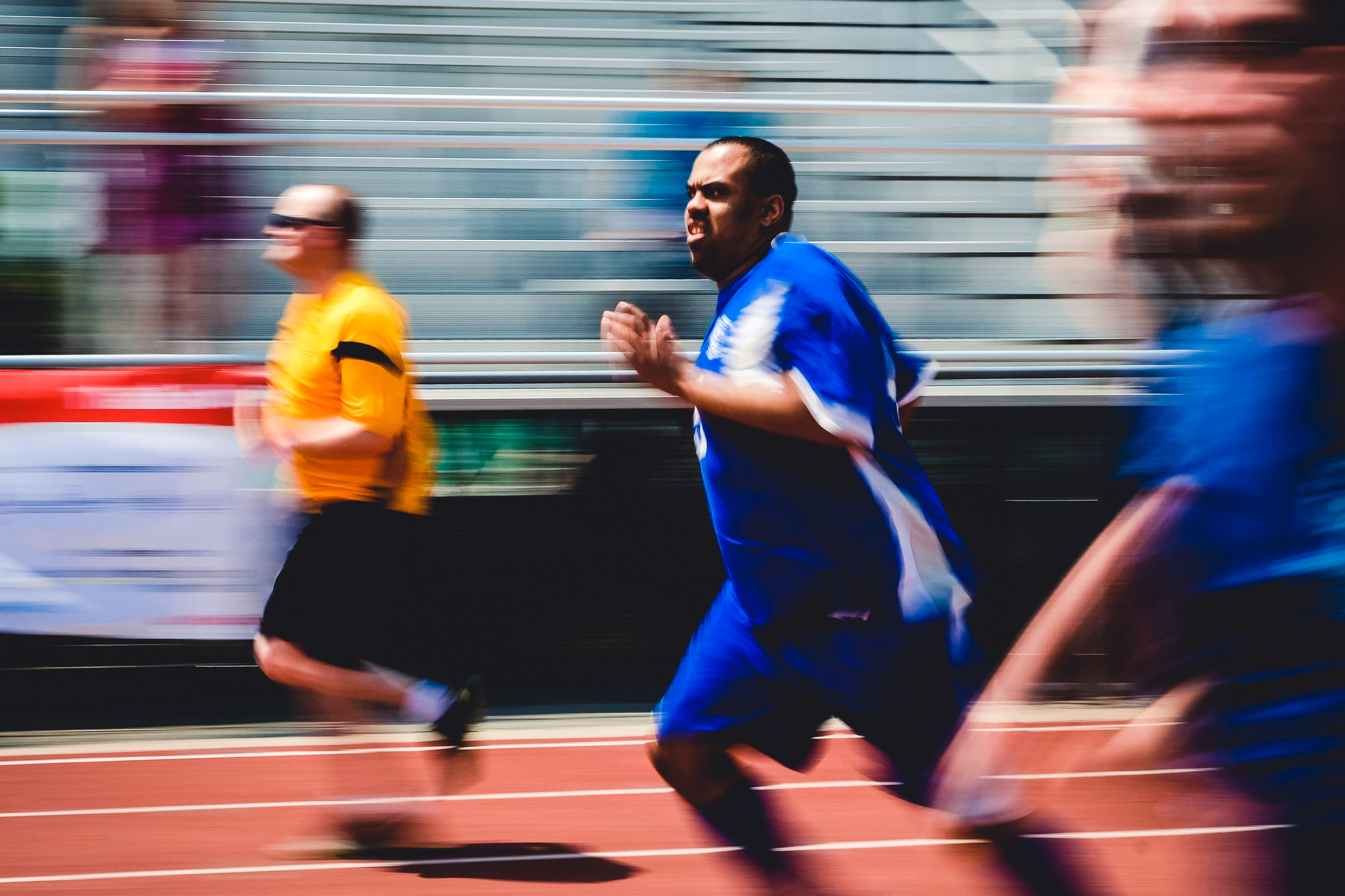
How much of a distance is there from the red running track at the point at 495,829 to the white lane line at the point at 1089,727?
4.10 feet

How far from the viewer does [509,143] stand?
205 inches

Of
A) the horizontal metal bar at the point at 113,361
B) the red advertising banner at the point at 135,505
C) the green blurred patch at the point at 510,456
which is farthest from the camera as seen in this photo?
the green blurred patch at the point at 510,456

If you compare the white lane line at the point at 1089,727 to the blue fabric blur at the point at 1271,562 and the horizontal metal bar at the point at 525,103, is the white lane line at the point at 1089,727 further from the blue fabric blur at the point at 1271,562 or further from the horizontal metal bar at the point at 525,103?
the horizontal metal bar at the point at 525,103

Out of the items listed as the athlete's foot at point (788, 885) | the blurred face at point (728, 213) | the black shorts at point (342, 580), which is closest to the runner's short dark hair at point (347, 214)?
the black shorts at point (342, 580)

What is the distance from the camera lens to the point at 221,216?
5.02 metres

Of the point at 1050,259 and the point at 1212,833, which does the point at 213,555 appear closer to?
the point at 1050,259

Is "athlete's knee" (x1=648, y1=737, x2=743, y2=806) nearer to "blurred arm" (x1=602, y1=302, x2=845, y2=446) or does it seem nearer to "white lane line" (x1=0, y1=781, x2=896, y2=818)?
"blurred arm" (x1=602, y1=302, x2=845, y2=446)

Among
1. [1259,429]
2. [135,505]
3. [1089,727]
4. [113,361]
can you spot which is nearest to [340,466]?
[135,505]

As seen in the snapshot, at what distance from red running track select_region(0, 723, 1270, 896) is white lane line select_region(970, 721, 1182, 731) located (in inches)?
49.3

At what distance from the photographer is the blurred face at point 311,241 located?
3.64 meters

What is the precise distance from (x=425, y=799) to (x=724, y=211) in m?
2.10

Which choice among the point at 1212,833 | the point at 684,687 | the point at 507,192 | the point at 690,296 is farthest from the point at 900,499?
the point at 507,192

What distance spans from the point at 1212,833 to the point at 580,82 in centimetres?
647

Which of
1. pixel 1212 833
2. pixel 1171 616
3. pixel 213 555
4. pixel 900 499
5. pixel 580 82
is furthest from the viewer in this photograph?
pixel 580 82
